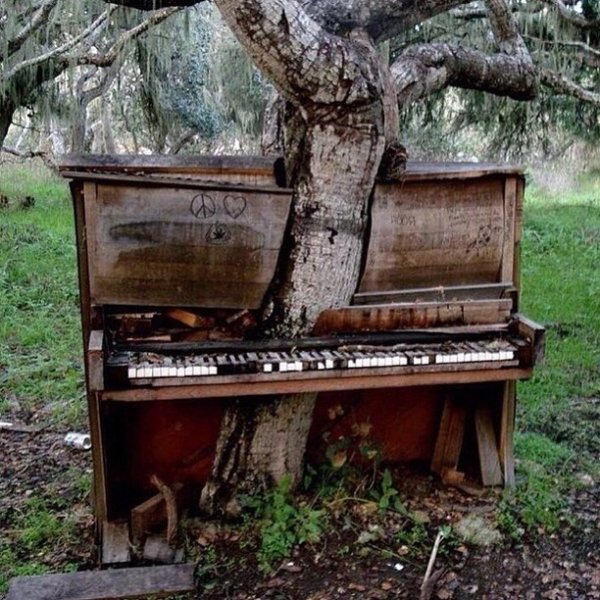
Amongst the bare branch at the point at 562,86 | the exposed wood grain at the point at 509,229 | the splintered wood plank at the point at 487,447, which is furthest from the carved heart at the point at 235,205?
the bare branch at the point at 562,86

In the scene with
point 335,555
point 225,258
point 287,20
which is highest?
point 287,20

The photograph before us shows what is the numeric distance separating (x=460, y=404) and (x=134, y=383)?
1.60m

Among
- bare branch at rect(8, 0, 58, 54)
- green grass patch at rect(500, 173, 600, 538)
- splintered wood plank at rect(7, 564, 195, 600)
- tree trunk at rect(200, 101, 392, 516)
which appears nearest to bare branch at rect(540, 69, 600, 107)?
green grass patch at rect(500, 173, 600, 538)

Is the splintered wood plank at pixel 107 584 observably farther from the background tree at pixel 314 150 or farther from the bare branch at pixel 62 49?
the bare branch at pixel 62 49

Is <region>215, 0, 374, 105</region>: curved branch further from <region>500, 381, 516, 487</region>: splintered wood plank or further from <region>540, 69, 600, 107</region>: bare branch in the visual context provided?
<region>540, 69, 600, 107</region>: bare branch

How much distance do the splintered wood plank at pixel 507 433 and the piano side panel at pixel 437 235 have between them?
0.53 m

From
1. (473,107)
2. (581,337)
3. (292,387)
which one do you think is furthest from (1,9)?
(292,387)

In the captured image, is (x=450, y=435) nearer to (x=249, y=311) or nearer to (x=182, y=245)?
(x=249, y=311)

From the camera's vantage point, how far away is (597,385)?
16.8ft

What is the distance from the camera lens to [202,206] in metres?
2.99

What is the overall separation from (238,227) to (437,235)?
86cm

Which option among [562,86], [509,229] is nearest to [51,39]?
[562,86]

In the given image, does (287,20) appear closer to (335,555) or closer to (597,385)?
(335,555)

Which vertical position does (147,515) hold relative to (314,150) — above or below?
below
